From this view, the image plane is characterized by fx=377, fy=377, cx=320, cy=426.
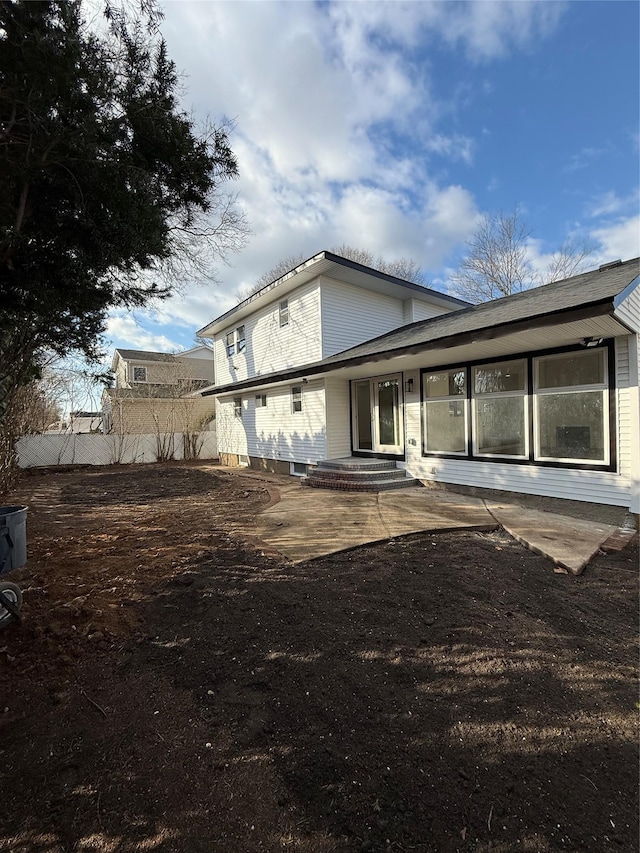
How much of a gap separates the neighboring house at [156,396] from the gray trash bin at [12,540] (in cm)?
1252

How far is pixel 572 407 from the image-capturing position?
599 centimetres

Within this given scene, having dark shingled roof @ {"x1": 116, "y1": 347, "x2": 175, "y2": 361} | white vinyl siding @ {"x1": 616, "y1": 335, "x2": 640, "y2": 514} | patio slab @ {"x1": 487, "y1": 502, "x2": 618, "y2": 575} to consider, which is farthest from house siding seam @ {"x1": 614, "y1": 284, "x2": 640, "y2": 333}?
dark shingled roof @ {"x1": 116, "y1": 347, "x2": 175, "y2": 361}

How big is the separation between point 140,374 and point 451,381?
74.4 feet

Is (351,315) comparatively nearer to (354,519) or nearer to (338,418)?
(338,418)

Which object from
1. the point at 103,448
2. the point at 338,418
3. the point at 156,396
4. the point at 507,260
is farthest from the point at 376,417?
the point at 507,260

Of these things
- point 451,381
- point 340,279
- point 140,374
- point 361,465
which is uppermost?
point 340,279

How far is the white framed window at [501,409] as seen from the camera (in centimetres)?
662

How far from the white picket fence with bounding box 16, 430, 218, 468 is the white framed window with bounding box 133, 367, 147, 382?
9641 mm

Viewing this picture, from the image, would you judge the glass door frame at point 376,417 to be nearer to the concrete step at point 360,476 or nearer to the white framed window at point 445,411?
the concrete step at point 360,476

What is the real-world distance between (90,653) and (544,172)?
51.5 ft

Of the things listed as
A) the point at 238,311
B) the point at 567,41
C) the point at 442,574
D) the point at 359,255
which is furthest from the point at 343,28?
the point at 359,255

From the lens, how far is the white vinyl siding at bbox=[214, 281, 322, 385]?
10766 millimetres

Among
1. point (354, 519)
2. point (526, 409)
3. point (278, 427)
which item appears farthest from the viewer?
point (278, 427)

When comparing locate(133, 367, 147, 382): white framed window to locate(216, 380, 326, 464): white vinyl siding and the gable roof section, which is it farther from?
the gable roof section
